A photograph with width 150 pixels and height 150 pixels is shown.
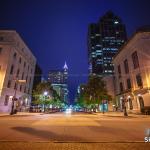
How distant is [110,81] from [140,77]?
33385 mm

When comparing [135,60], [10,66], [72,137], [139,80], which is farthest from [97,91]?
[72,137]

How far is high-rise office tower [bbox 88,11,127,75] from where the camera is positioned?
136m

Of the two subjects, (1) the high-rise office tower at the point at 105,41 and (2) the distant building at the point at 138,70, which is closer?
(2) the distant building at the point at 138,70

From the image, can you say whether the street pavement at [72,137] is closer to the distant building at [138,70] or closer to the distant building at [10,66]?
the distant building at [138,70]

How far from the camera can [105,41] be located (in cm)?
14238

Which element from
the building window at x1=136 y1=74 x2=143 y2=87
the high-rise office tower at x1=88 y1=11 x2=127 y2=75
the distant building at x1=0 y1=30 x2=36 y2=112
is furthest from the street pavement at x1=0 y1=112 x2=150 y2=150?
the high-rise office tower at x1=88 y1=11 x2=127 y2=75

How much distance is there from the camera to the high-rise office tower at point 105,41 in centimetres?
13612

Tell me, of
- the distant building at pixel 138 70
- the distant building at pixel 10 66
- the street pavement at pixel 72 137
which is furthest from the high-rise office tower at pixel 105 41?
the street pavement at pixel 72 137

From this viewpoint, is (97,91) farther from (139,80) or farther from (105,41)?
(105,41)

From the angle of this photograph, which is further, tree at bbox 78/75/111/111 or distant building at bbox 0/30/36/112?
tree at bbox 78/75/111/111

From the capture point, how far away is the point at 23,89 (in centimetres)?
5109

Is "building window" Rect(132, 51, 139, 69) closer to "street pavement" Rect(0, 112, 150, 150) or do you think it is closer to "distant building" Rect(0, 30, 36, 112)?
"street pavement" Rect(0, 112, 150, 150)

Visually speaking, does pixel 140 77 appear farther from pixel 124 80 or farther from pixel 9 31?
pixel 9 31

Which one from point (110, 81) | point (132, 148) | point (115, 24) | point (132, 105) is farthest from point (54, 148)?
point (115, 24)
